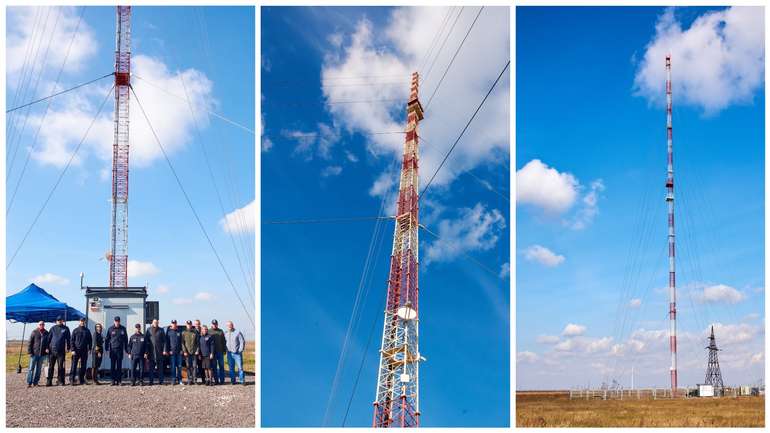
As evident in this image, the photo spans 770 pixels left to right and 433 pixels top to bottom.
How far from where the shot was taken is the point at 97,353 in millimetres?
16172

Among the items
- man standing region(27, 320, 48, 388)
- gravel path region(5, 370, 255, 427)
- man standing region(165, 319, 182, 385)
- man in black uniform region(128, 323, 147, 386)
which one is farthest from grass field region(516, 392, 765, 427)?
man standing region(27, 320, 48, 388)

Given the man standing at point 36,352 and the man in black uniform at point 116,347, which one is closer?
the man standing at point 36,352

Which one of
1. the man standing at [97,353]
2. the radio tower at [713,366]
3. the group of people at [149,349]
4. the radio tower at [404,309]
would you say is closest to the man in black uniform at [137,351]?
the group of people at [149,349]

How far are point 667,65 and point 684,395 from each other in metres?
12.9

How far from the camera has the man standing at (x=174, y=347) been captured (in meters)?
16.0

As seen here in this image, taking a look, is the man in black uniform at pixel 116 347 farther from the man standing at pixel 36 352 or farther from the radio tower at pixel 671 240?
the radio tower at pixel 671 240

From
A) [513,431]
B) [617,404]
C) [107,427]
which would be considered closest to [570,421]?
[513,431]

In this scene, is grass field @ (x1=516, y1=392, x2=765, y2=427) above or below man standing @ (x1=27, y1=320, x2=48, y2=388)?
below

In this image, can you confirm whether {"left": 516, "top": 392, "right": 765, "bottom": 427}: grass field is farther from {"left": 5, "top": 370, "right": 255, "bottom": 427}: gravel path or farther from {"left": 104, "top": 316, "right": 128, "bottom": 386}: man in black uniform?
{"left": 104, "top": 316, "right": 128, "bottom": 386}: man in black uniform

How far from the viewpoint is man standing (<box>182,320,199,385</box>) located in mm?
15984

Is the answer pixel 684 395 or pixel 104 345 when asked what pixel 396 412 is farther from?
pixel 684 395

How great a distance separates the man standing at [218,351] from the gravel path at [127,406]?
19.9 inches

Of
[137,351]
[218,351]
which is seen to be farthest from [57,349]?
Result: [218,351]

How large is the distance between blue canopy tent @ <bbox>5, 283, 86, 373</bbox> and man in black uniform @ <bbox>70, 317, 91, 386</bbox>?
236 cm
